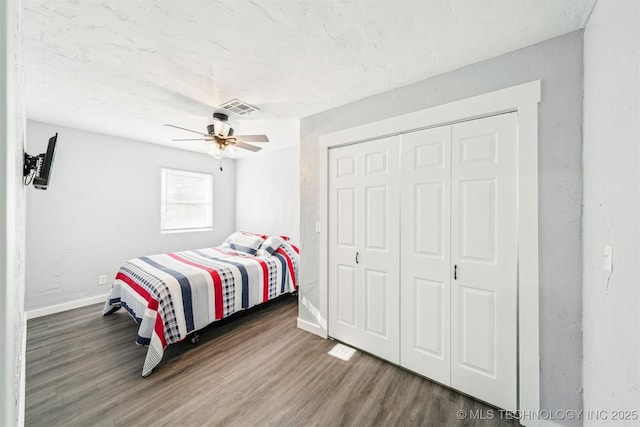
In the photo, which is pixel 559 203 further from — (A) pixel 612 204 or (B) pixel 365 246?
(B) pixel 365 246

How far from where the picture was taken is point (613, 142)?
1107 millimetres

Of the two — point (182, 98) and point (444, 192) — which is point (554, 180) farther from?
point (182, 98)

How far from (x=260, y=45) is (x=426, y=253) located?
2.01m

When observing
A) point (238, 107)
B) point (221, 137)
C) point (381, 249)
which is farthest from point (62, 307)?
point (381, 249)

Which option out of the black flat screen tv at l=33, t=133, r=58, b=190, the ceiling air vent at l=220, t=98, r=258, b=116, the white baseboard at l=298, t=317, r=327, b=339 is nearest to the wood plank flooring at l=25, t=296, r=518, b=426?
the white baseboard at l=298, t=317, r=327, b=339

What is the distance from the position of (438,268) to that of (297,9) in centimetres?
202

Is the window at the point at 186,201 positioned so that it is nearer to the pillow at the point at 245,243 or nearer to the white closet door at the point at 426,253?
the pillow at the point at 245,243

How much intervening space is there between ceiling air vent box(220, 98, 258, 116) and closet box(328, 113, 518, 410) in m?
1.07

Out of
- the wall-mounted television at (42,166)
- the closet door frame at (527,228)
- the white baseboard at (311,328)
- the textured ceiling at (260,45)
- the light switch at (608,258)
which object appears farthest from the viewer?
the white baseboard at (311,328)

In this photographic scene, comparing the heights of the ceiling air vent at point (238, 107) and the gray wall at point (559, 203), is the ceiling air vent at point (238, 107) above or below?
above

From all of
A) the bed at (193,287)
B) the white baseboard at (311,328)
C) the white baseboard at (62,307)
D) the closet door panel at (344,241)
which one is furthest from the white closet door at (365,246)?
the white baseboard at (62,307)

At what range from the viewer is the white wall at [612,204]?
36.6 inches

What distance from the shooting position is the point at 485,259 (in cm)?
179

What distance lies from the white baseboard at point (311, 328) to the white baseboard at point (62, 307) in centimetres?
307
